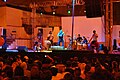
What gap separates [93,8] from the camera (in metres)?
14.0

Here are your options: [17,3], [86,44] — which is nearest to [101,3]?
[86,44]

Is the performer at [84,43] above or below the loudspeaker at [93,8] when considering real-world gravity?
below

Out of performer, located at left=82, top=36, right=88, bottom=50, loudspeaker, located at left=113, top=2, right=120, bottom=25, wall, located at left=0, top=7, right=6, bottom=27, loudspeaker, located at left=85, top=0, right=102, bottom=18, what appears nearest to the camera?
loudspeaker, located at left=85, top=0, right=102, bottom=18

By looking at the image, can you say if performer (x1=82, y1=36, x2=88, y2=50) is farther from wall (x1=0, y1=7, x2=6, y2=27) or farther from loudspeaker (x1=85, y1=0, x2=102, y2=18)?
wall (x1=0, y1=7, x2=6, y2=27)

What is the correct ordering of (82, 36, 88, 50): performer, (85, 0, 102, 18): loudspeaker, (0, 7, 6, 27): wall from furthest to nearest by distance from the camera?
1. (0, 7, 6, 27): wall
2. (82, 36, 88, 50): performer
3. (85, 0, 102, 18): loudspeaker

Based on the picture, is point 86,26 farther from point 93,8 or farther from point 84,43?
point 93,8

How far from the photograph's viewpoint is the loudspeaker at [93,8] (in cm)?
1391

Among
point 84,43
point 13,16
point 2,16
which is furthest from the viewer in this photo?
point 13,16

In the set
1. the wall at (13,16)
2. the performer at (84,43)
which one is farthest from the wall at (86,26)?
the wall at (13,16)

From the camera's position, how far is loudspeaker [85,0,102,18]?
13.9 m

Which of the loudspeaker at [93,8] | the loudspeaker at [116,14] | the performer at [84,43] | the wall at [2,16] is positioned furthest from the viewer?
the loudspeaker at [116,14]

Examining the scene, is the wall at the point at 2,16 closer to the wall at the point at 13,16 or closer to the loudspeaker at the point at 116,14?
the wall at the point at 13,16

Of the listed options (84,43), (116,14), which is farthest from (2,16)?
(116,14)

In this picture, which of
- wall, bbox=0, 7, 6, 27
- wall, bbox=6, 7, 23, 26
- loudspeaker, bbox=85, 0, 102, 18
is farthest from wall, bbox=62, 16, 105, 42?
wall, bbox=0, 7, 6, 27
